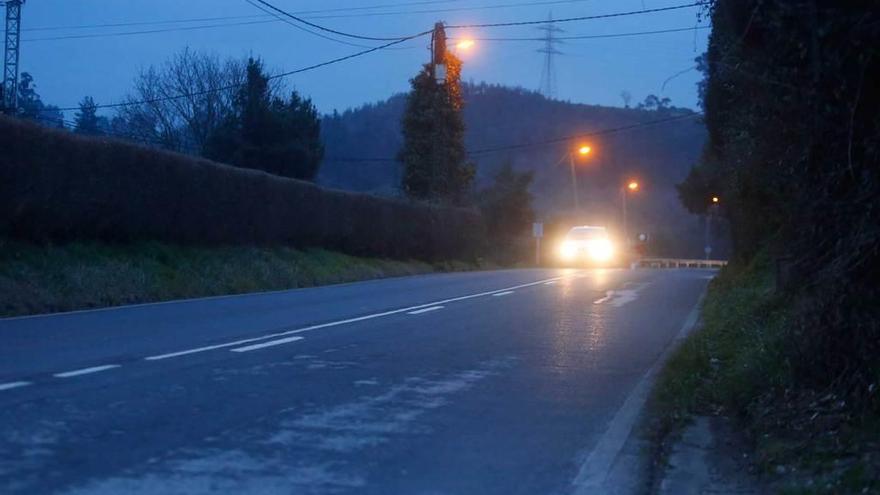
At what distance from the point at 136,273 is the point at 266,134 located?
22.2 metres

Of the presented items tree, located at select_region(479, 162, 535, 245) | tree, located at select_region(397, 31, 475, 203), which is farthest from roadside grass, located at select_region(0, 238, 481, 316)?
tree, located at select_region(479, 162, 535, 245)

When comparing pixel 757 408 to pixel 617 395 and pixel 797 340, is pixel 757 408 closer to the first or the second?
pixel 797 340

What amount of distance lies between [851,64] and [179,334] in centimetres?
1067

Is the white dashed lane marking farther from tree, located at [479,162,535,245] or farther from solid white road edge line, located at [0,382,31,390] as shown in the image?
tree, located at [479,162,535,245]

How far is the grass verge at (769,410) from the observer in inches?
279

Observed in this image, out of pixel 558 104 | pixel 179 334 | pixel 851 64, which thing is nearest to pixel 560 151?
pixel 558 104

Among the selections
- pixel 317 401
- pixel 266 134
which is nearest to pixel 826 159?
pixel 317 401

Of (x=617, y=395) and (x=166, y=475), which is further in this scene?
(x=617, y=395)

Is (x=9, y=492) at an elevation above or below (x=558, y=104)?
below

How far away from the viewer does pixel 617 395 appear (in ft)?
37.1

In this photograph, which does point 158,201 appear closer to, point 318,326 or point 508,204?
point 318,326

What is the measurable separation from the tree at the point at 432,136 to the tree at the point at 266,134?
540cm

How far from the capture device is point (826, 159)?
8.11m

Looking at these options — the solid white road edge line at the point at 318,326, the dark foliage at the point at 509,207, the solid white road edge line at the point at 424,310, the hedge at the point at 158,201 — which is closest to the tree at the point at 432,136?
the hedge at the point at 158,201
